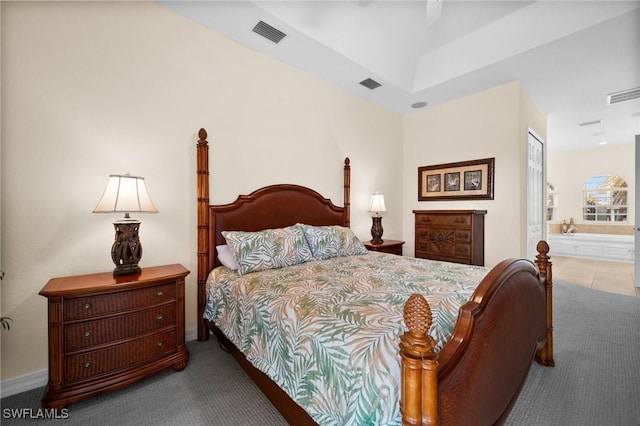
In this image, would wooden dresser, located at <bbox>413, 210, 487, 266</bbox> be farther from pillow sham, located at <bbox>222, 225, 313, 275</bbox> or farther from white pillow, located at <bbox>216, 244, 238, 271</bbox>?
white pillow, located at <bbox>216, 244, 238, 271</bbox>

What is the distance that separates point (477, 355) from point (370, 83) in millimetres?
3512

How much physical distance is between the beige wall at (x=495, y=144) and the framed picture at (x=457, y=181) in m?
0.08

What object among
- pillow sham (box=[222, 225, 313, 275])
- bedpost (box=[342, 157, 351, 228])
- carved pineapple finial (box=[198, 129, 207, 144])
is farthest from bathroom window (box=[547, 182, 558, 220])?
carved pineapple finial (box=[198, 129, 207, 144])

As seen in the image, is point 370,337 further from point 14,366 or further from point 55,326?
point 14,366

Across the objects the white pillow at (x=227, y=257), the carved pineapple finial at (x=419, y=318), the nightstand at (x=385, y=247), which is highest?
the carved pineapple finial at (x=419, y=318)

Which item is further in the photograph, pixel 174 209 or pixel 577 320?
pixel 577 320

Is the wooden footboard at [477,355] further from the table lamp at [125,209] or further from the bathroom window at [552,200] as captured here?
the bathroom window at [552,200]

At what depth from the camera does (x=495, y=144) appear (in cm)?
377

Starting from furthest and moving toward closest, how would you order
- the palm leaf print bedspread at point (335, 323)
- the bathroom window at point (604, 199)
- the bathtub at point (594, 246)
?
1. the bathroom window at point (604, 199)
2. the bathtub at point (594, 246)
3. the palm leaf print bedspread at point (335, 323)

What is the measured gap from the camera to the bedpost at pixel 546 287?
199cm

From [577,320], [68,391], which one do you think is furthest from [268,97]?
[577,320]

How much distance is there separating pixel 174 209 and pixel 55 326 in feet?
3.75

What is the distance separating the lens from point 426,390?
81cm

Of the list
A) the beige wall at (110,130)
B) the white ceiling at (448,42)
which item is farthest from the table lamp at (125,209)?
the white ceiling at (448,42)
